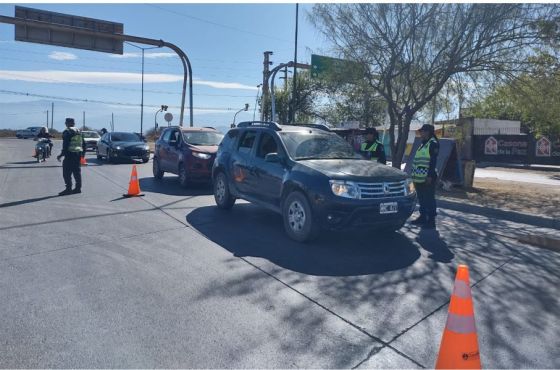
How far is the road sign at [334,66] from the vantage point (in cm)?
1341

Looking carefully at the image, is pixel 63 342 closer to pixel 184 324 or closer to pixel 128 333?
pixel 128 333

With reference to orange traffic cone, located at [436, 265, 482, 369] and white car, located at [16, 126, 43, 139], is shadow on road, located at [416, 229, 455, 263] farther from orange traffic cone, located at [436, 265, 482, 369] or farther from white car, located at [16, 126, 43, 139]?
white car, located at [16, 126, 43, 139]

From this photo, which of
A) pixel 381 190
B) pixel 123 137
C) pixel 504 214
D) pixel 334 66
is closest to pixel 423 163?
pixel 381 190

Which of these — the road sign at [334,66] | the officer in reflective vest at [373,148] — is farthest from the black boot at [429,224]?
the road sign at [334,66]

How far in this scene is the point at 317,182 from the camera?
6.14 m

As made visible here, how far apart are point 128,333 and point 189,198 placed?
7120 mm

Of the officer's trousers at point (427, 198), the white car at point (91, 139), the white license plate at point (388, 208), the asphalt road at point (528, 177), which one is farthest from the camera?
the white car at point (91, 139)

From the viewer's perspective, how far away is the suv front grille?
6070mm

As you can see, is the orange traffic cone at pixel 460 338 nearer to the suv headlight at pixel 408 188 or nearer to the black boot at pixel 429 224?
the suv headlight at pixel 408 188

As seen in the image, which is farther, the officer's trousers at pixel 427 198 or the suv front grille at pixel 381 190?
the officer's trousers at pixel 427 198

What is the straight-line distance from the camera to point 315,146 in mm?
7383

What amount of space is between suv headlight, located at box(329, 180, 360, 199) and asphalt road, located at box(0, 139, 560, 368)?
75 centimetres

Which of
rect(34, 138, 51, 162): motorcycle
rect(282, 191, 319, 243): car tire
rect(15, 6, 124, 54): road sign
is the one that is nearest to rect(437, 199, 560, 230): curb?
rect(282, 191, 319, 243): car tire

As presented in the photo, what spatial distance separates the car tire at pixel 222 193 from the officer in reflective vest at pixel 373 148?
2.90 metres
